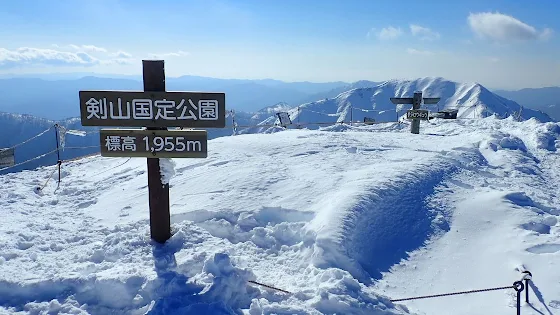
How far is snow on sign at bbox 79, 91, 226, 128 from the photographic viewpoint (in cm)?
510

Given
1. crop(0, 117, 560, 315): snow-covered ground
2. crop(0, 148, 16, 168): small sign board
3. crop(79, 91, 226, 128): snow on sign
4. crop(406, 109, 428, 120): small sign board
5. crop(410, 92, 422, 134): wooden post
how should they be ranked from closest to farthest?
1. crop(0, 117, 560, 315): snow-covered ground
2. crop(79, 91, 226, 128): snow on sign
3. crop(0, 148, 16, 168): small sign board
4. crop(406, 109, 428, 120): small sign board
5. crop(410, 92, 422, 134): wooden post

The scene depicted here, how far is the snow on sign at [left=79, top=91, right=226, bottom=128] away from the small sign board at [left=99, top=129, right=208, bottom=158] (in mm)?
111

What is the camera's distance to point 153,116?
5.15 m

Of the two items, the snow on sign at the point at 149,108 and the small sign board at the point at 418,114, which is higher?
the snow on sign at the point at 149,108

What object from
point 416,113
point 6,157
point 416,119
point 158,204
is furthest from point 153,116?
point 416,119

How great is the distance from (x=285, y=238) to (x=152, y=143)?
91.9 inches

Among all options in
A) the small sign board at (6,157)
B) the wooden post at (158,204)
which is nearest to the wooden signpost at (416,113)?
the wooden post at (158,204)

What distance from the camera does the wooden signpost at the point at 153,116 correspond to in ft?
16.8

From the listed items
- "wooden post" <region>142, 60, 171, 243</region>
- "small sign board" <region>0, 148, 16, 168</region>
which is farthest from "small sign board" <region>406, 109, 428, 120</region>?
"small sign board" <region>0, 148, 16, 168</region>

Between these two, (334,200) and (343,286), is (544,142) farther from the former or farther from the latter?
(343,286)

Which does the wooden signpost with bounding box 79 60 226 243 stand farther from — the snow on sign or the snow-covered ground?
the snow-covered ground

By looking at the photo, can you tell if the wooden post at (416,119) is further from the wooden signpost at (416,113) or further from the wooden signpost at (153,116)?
the wooden signpost at (153,116)

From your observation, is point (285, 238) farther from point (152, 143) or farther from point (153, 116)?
point (153, 116)

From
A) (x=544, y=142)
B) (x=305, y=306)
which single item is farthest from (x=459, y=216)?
(x=544, y=142)
